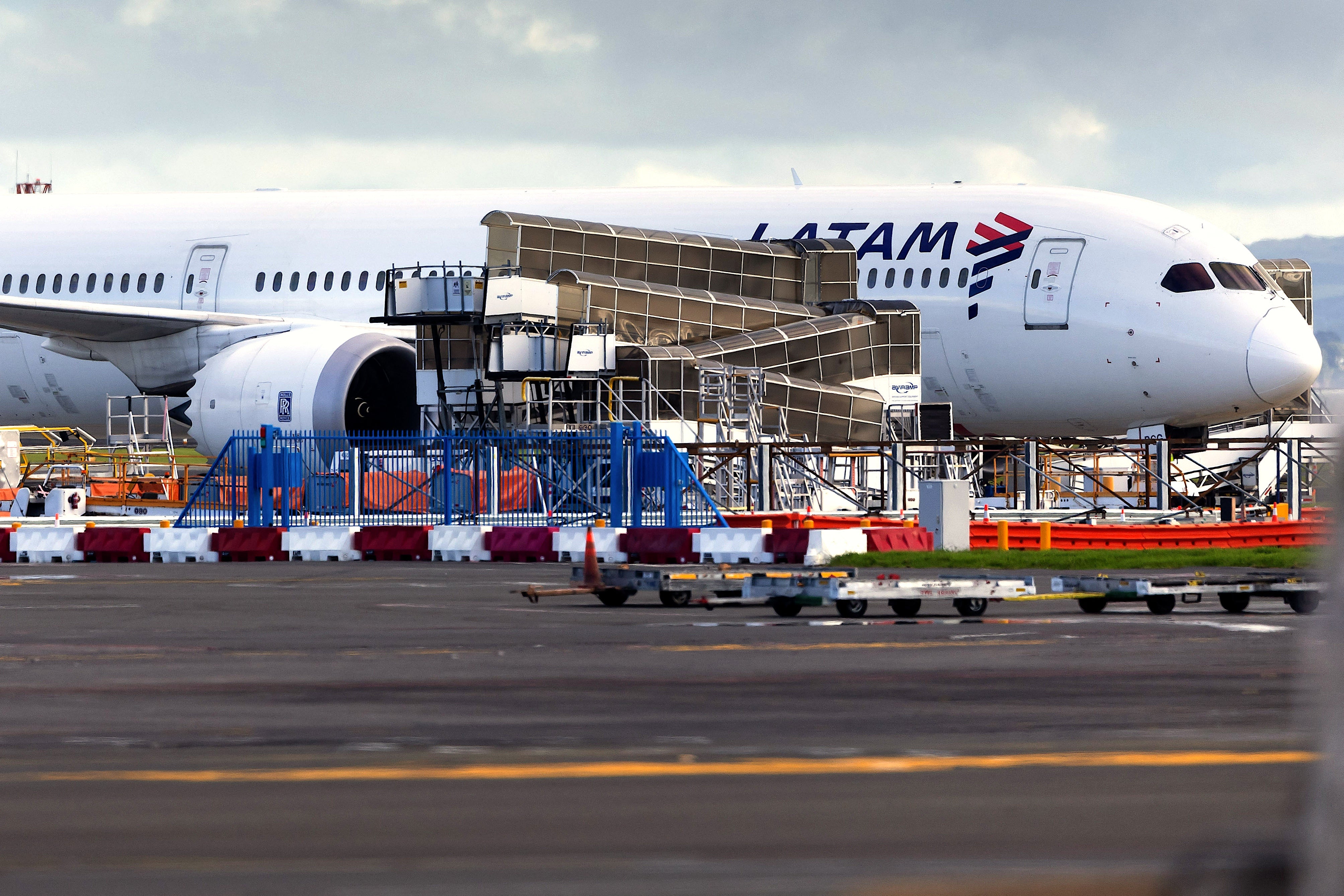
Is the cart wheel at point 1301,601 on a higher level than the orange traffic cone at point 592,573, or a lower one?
lower

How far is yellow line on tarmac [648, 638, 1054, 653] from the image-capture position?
10.9 m

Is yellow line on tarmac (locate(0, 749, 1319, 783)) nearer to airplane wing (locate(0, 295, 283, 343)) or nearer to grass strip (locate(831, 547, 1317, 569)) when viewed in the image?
grass strip (locate(831, 547, 1317, 569))

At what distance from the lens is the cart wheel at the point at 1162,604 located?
1344 cm

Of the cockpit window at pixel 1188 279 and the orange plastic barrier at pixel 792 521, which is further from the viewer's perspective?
the cockpit window at pixel 1188 279

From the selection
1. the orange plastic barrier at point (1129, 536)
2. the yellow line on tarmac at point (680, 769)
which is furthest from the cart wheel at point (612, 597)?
the yellow line on tarmac at point (680, 769)

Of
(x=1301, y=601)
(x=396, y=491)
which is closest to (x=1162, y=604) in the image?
(x=1301, y=601)

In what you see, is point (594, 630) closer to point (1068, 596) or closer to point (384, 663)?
point (384, 663)

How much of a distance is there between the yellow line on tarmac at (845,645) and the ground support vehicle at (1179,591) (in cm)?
229

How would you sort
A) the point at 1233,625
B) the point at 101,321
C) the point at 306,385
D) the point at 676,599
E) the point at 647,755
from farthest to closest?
the point at 101,321 < the point at 306,385 < the point at 676,599 < the point at 1233,625 < the point at 647,755

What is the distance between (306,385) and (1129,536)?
12376mm

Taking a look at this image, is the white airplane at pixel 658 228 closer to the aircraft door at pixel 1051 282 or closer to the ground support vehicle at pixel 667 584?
the aircraft door at pixel 1051 282

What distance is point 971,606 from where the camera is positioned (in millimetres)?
13328

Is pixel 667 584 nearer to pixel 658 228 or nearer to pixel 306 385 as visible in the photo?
pixel 306 385

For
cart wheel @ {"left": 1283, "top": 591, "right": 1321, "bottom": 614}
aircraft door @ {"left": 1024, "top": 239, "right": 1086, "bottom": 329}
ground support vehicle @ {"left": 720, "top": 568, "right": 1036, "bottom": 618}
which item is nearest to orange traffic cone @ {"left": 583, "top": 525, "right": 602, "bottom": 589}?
ground support vehicle @ {"left": 720, "top": 568, "right": 1036, "bottom": 618}
